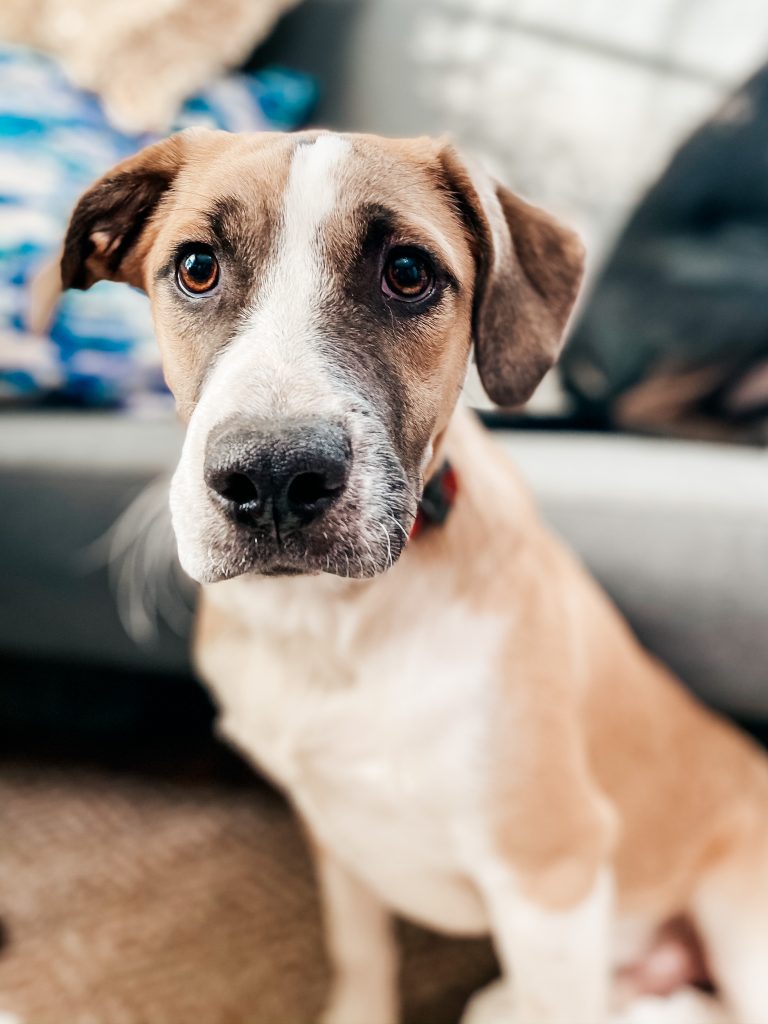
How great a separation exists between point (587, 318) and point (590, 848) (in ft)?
2.88

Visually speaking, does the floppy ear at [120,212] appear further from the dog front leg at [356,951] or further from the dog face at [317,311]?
the dog front leg at [356,951]

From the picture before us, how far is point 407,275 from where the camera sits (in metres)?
0.73

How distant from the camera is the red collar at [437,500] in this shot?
0.85 meters

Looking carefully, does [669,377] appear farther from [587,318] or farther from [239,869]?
[239,869]

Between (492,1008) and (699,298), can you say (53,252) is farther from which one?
(492,1008)

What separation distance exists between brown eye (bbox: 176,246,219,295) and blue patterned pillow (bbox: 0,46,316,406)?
0.68m

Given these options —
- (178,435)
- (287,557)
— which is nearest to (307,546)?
(287,557)

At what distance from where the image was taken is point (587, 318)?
1443 mm

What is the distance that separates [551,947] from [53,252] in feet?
3.81

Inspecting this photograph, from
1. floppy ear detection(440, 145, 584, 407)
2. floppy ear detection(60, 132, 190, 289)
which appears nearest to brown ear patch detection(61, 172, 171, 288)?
floppy ear detection(60, 132, 190, 289)

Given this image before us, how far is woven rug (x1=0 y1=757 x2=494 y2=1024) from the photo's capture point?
3.73ft

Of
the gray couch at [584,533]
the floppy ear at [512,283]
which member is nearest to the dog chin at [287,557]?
the floppy ear at [512,283]

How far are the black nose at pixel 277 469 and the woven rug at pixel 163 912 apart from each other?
82 cm

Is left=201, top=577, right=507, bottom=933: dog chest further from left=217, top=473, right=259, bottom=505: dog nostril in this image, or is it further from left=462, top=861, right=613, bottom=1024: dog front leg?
left=217, top=473, right=259, bottom=505: dog nostril
